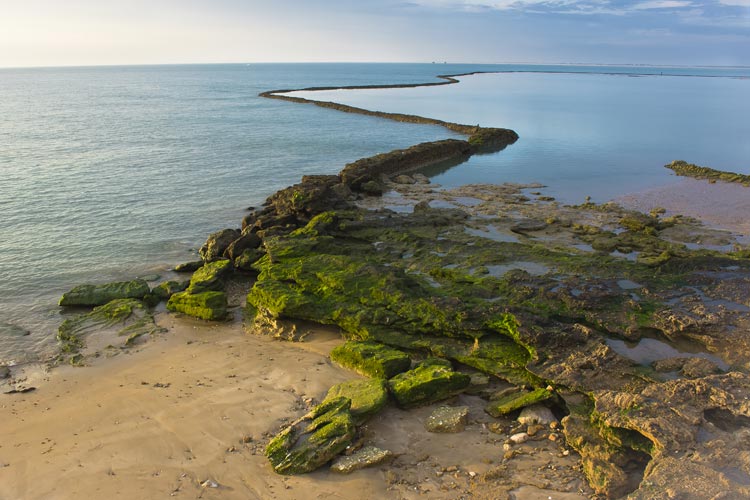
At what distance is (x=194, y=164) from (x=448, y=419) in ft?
108

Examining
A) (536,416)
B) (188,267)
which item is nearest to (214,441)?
(536,416)

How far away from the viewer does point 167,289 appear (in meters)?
16.1

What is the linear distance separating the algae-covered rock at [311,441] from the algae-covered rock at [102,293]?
906cm

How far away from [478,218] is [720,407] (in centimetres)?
1493

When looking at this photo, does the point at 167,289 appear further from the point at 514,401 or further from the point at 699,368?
the point at 699,368

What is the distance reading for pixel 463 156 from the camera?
4216 cm

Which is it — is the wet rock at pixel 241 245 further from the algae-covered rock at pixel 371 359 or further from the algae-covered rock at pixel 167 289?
the algae-covered rock at pixel 371 359

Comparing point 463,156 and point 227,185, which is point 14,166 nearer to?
point 227,185

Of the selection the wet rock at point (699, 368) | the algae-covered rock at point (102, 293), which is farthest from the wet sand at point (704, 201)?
the algae-covered rock at point (102, 293)

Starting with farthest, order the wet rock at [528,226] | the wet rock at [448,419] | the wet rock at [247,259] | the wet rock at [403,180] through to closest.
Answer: the wet rock at [403,180] → the wet rock at [528,226] → the wet rock at [247,259] → the wet rock at [448,419]

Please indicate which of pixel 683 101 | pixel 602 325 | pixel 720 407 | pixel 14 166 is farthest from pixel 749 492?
pixel 683 101

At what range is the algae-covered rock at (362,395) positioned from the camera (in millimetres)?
9414

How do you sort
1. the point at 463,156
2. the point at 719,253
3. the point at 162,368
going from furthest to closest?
the point at 463,156
the point at 719,253
the point at 162,368

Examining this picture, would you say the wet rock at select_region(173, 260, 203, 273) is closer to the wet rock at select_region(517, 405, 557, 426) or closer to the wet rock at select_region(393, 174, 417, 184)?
the wet rock at select_region(517, 405, 557, 426)
